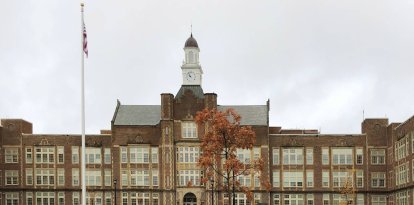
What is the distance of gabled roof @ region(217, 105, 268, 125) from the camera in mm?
96625

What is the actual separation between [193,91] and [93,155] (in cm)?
1620

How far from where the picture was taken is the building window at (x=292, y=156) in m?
97.7

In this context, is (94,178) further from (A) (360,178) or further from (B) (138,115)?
(A) (360,178)

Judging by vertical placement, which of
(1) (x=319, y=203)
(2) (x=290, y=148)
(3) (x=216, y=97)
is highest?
(3) (x=216, y=97)

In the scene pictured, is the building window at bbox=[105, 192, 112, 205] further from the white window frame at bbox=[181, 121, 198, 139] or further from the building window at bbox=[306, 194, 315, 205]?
the building window at bbox=[306, 194, 315, 205]

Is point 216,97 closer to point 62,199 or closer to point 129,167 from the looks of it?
Result: point 129,167

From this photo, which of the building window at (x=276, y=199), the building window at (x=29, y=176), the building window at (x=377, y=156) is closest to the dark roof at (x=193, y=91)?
the building window at (x=276, y=199)

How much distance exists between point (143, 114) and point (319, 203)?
88.6ft

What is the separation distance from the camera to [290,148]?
9769 centimetres

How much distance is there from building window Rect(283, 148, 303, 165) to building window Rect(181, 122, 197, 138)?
1266 centimetres

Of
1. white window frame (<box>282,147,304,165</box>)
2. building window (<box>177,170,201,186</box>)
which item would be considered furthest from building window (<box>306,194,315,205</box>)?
building window (<box>177,170,201,186</box>)

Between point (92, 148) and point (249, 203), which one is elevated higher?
point (92, 148)

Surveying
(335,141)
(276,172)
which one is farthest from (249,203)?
(335,141)

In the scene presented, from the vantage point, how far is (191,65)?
331ft
